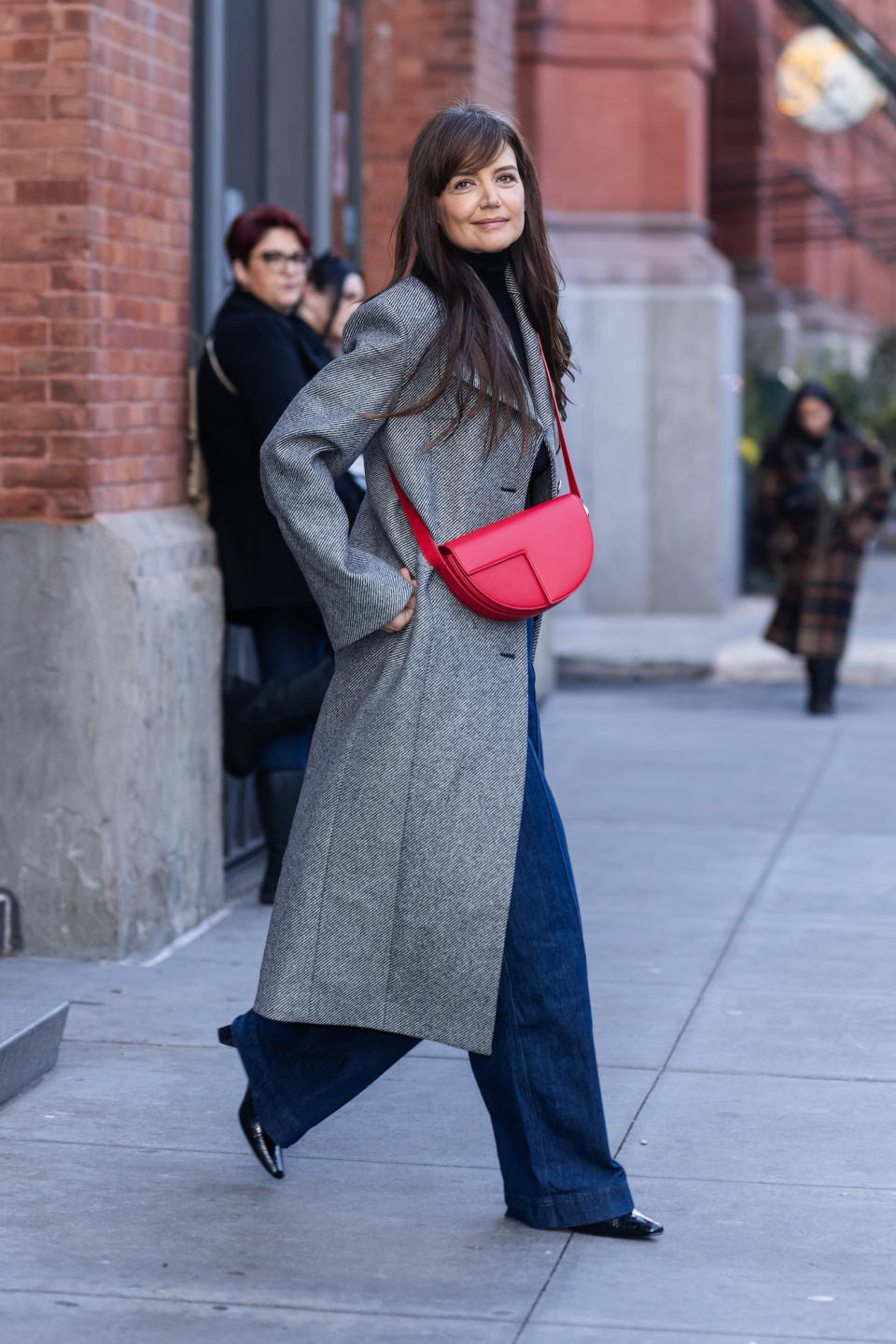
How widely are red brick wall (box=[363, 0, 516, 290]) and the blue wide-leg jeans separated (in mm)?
6152

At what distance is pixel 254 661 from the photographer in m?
7.22

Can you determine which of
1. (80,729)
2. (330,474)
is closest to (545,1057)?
(330,474)

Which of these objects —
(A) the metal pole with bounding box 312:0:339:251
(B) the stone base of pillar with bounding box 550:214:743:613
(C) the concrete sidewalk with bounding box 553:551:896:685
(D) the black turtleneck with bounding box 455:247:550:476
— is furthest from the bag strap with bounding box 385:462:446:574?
(B) the stone base of pillar with bounding box 550:214:743:613

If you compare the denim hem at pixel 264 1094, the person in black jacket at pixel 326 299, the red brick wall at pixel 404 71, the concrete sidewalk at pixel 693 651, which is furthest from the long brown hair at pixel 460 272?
the concrete sidewalk at pixel 693 651

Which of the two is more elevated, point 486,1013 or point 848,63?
point 848,63

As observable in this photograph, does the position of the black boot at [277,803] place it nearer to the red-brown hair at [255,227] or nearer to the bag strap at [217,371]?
the bag strap at [217,371]

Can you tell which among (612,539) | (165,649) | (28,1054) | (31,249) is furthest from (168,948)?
(612,539)

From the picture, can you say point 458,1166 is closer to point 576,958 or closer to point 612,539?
point 576,958

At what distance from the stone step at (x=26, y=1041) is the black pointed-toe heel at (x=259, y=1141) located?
0.68 meters

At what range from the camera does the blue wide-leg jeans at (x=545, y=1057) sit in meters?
3.74

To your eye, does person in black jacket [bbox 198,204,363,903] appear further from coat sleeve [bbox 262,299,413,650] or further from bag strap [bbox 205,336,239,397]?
coat sleeve [bbox 262,299,413,650]

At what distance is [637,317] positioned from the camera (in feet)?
47.1

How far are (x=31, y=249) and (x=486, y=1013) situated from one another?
2.74 metres

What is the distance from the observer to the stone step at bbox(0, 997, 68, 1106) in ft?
14.8
